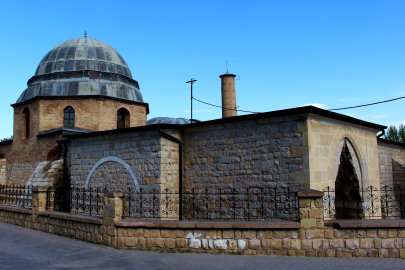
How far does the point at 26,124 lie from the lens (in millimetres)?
18875

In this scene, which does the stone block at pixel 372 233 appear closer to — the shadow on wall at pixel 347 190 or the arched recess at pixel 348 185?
the arched recess at pixel 348 185

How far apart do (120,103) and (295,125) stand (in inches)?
469

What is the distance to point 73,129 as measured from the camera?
54.6ft

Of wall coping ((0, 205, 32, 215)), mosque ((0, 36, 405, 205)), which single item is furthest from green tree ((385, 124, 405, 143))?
wall coping ((0, 205, 32, 215))

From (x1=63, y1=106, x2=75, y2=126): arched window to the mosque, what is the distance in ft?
0.17

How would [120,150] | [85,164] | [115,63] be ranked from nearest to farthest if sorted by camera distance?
[120,150] → [85,164] → [115,63]

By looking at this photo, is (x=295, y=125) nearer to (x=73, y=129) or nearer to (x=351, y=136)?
(x=351, y=136)

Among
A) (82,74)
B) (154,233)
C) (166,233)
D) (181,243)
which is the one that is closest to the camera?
(181,243)

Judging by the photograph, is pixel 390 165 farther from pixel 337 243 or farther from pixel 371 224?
pixel 337 243

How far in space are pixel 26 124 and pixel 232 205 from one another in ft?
45.1

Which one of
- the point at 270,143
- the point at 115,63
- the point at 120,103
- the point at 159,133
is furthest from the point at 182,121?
the point at 270,143

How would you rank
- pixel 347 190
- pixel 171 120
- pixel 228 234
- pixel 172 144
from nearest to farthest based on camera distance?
pixel 228 234
pixel 347 190
pixel 172 144
pixel 171 120

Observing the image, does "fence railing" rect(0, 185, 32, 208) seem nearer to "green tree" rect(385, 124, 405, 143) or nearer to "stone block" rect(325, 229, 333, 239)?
"stone block" rect(325, 229, 333, 239)

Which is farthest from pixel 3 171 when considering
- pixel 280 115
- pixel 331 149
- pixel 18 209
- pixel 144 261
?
pixel 331 149
